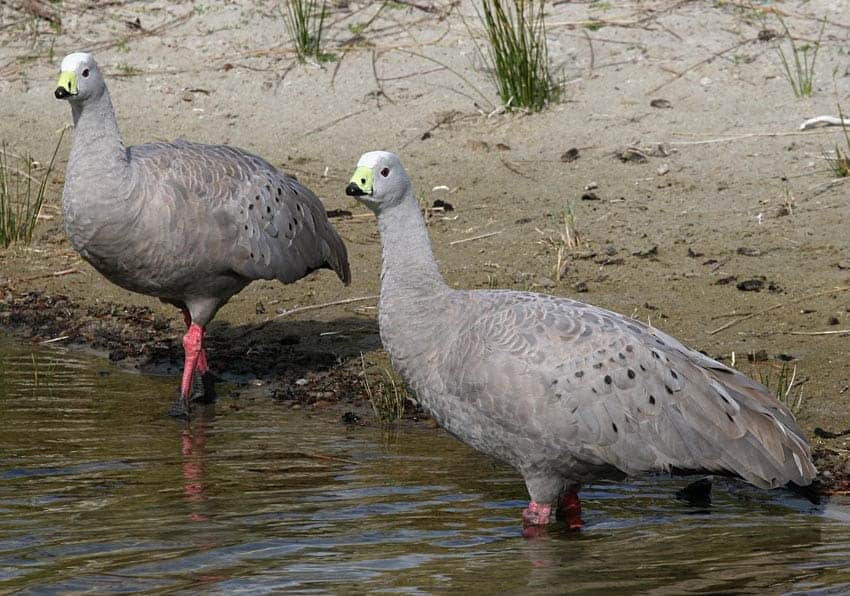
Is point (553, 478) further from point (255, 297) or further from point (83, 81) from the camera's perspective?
point (255, 297)

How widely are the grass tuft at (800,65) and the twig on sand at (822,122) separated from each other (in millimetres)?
514

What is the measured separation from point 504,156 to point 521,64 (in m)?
0.80

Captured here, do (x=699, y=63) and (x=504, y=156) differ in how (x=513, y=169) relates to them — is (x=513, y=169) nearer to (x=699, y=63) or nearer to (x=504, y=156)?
(x=504, y=156)

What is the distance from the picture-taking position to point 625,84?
12.3 m

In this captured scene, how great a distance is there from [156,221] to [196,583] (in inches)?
120

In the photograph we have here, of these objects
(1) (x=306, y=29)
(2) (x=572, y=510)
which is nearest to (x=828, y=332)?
(2) (x=572, y=510)

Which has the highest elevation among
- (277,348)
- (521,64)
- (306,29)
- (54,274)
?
(306,29)

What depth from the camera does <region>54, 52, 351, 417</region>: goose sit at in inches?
318

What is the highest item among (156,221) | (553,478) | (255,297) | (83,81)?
(83,81)

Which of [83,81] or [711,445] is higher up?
[83,81]

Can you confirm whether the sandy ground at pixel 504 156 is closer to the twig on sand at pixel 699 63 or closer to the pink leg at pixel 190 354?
the twig on sand at pixel 699 63

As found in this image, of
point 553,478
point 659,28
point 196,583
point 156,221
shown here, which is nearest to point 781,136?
point 659,28

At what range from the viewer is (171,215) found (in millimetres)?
8180

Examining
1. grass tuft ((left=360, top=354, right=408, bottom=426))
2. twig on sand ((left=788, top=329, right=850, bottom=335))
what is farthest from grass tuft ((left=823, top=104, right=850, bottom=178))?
grass tuft ((left=360, top=354, right=408, bottom=426))
